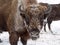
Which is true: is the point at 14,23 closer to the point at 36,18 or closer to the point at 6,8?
the point at 6,8

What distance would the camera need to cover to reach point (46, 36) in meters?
10.1

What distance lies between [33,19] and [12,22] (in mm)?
1116

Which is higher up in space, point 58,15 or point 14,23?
point 14,23

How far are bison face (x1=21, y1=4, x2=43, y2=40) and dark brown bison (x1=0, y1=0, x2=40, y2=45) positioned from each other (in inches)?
17.8

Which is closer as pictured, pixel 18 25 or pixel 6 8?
pixel 18 25

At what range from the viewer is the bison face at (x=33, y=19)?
4738 millimetres

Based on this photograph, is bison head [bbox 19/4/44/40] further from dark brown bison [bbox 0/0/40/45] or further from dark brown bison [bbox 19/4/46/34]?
dark brown bison [bbox 0/0/40/45]

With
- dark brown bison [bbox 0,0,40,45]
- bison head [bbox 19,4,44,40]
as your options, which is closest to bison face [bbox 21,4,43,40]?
bison head [bbox 19,4,44,40]

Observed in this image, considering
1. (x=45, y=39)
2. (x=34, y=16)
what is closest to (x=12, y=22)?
(x=34, y=16)

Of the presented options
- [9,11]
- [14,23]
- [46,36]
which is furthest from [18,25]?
[46,36]

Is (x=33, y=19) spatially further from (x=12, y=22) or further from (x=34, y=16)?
(x=12, y=22)

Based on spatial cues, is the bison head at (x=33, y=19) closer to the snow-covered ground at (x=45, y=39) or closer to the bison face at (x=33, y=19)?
the bison face at (x=33, y=19)

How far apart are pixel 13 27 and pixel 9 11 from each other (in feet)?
Answer: 1.60

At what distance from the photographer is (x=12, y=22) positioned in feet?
19.1
